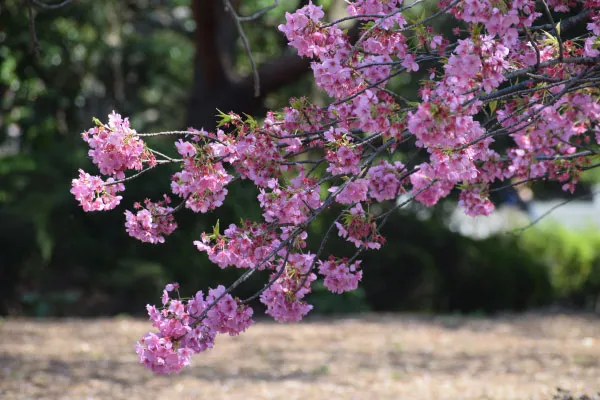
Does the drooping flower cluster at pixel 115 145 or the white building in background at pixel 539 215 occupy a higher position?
the white building in background at pixel 539 215

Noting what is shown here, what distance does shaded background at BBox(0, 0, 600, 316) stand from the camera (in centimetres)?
830

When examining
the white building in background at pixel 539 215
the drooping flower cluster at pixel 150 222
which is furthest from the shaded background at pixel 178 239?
the drooping flower cluster at pixel 150 222

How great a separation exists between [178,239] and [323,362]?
125 inches

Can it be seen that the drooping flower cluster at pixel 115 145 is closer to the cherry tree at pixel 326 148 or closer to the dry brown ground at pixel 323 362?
the cherry tree at pixel 326 148

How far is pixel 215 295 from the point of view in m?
2.83

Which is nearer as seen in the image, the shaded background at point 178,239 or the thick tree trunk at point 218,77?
the shaded background at point 178,239

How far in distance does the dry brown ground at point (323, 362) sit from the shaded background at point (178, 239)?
2.60 feet

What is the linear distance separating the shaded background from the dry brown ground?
79 centimetres

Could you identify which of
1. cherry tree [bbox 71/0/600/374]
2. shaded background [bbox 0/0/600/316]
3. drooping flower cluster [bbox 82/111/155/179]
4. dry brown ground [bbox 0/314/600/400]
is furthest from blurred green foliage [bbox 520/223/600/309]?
drooping flower cluster [bbox 82/111/155/179]

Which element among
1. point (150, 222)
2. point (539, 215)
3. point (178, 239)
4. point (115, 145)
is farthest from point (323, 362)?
point (539, 215)

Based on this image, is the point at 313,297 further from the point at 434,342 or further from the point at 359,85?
the point at 359,85

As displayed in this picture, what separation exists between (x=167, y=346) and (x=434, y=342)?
480 centimetres

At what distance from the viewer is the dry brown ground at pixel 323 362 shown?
5.01 metres

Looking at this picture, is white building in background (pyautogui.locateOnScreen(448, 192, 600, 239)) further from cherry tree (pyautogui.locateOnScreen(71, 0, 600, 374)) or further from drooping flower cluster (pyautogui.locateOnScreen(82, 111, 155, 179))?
drooping flower cluster (pyautogui.locateOnScreen(82, 111, 155, 179))
